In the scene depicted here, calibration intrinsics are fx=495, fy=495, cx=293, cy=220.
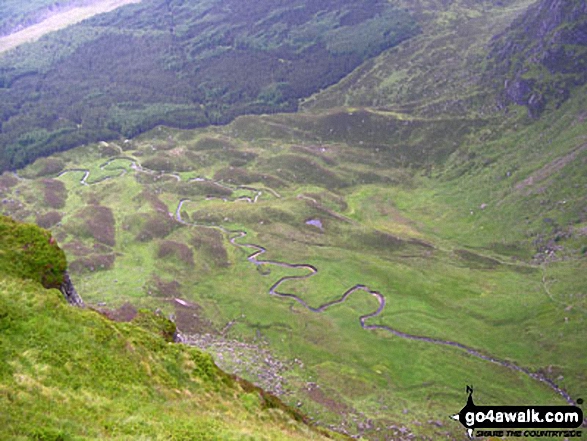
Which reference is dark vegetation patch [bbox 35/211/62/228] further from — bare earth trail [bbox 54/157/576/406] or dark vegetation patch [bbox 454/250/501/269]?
dark vegetation patch [bbox 454/250/501/269]

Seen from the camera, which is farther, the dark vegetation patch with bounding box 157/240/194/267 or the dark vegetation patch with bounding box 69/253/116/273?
the dark vegetation patch with bounding box 157/240/194/267

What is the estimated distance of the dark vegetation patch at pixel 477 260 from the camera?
156 m

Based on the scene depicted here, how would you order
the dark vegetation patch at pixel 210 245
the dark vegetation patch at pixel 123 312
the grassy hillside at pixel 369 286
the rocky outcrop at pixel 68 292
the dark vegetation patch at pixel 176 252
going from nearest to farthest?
the rocky outcrop at pixel 68 292 < the grassy hillside at pixel 369 286 < the dark vegetation patch at pixel 123 312 < the dark vegetation patch at pixel 176 252 < the dark vegetation patch at pixel 210 245

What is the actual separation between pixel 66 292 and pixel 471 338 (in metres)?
102

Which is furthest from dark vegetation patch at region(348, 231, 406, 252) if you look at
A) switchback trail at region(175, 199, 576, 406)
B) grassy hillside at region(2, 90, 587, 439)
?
switchback trail at region(175, 199, 576, 406)

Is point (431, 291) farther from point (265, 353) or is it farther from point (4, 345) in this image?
point (4, 345)

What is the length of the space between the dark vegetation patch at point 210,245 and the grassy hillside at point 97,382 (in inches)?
4196

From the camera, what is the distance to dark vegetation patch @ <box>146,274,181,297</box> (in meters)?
141

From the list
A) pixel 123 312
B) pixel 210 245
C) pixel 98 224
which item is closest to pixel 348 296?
pixel 210 245

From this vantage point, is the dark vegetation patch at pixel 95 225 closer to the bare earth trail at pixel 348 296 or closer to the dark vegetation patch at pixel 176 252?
the dark vegetation patch at pixel 176 252

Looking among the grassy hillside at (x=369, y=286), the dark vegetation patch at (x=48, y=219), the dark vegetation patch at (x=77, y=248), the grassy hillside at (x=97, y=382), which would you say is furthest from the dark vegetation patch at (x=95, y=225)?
the grassy hillside at (x=97, y=382)

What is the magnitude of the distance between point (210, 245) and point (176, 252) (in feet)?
38.3

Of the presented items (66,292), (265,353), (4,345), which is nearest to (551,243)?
(265,353)
